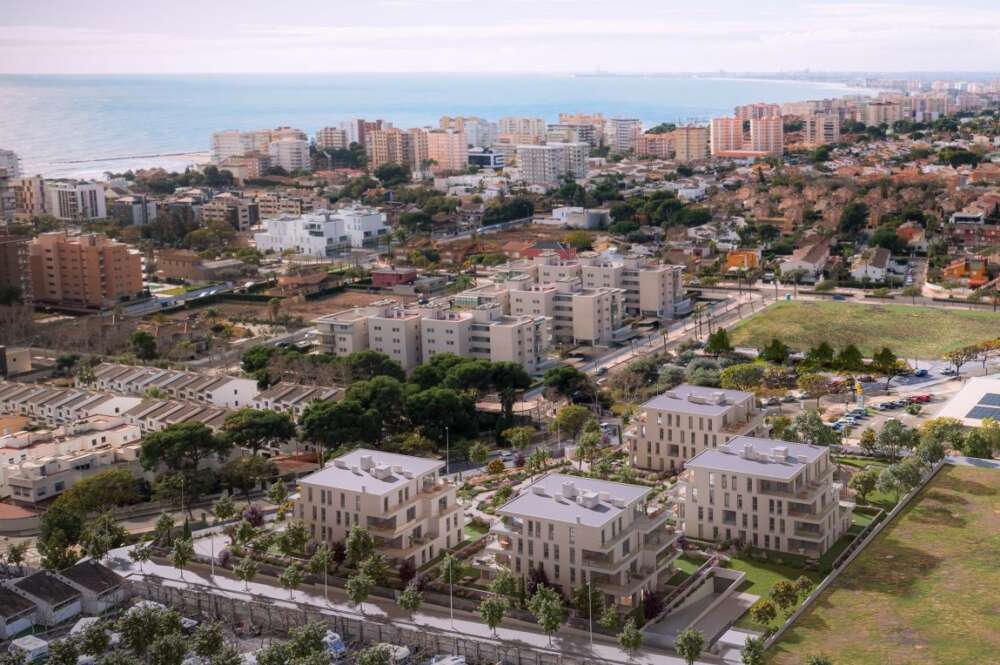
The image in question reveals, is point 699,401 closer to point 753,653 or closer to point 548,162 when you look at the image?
point 753,653

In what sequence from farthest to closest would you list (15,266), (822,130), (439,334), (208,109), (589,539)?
1. (208,109)
2. (822,130)
3. (15,266)
4. (439,334)
5. (589,539)

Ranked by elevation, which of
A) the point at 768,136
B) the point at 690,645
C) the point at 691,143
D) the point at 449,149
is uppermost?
the point at 768,136

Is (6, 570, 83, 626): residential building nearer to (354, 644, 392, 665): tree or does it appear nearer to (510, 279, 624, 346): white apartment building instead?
(354, 644, 392, 665): tree

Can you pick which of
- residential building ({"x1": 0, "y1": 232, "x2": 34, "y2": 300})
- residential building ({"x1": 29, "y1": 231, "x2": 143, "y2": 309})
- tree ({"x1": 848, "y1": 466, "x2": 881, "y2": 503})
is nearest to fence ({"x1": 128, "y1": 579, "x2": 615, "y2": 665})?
tree ({"x1": 848, "y1": 466, "x2": 881, "y2": 503})

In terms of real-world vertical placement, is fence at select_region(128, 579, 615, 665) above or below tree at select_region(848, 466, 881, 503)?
below

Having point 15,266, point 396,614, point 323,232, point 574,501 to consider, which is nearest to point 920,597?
point 574,501

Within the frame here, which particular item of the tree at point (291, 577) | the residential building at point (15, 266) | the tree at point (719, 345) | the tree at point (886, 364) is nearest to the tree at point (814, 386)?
the tree at point (886, 364)

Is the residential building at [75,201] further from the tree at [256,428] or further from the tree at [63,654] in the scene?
the tree at [63,654]
